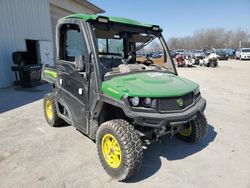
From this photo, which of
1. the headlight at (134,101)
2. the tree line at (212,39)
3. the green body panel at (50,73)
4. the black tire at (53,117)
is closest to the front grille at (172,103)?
the headlight at (134,101)

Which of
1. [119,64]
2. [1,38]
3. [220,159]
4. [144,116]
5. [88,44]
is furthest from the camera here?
[1,38]

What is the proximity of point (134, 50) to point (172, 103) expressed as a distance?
1577mm

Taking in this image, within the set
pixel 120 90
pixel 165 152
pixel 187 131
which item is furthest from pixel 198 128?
pixel 120 90

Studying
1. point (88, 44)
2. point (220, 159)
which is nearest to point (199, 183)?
point (220, 159)

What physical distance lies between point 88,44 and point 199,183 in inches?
97.5

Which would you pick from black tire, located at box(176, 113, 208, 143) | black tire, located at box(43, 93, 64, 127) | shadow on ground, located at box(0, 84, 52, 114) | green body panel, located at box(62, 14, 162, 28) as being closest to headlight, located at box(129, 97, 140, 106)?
green body panel, located at box(62, 14, 162, 28)

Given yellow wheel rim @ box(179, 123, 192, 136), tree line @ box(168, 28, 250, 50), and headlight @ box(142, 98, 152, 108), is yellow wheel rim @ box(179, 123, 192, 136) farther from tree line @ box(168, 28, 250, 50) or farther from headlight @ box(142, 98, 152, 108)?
tree line @ box(168, 28, 250, 50)

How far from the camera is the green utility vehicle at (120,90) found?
283 cm

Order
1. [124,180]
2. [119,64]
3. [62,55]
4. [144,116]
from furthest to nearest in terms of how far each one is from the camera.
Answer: [62,55], [119,64], [124,180], [144,116]

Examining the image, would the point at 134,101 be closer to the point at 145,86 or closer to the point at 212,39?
the point at 145,86

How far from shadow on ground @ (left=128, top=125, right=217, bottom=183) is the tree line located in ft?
250

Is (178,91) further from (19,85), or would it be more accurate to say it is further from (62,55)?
(19,85)

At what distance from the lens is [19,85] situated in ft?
33.9

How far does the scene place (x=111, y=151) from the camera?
10.2ft
